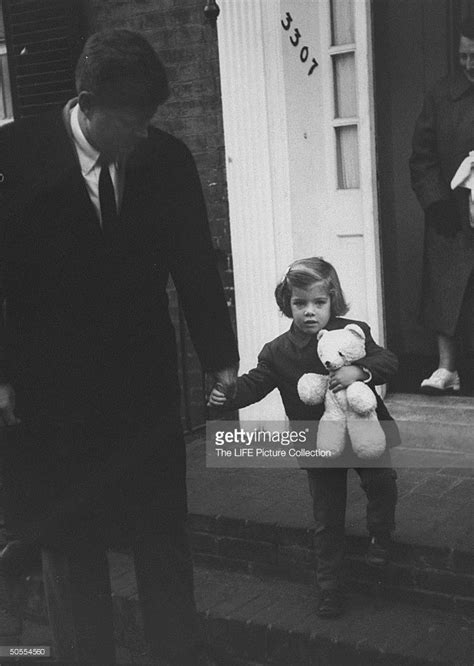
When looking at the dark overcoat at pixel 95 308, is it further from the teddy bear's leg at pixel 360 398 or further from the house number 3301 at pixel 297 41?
the house number 3301 at pixel 297 41

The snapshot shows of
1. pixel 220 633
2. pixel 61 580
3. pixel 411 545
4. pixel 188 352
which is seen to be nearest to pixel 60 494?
pixel 61 580

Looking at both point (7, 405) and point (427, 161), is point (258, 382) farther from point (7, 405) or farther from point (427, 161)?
point (427, 161)

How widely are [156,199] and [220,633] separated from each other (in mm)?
1616

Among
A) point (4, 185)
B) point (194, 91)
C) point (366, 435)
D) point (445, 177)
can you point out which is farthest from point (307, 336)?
point (194, 91)

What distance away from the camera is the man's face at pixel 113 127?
305cm

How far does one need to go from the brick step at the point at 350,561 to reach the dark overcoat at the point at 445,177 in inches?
65.4

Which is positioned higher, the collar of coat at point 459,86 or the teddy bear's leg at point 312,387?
the collar of coat at point 459,86

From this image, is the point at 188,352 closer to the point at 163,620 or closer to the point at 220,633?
the point at 220,633

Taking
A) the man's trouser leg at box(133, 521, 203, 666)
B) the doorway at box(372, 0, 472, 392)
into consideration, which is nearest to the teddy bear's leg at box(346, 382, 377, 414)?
the man's trouser leg at box(133, 521, 203, 666)

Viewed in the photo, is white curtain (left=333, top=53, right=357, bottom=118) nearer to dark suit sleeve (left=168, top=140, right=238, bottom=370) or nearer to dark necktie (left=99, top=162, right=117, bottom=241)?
dark suit sleeve (left=168, top=140, right=238, bottom=370)

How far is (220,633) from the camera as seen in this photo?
3.76 m

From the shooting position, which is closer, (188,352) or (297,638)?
(297,638)

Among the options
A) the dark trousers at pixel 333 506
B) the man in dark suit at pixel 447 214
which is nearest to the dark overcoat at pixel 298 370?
the dark trousers at pixel 333 506

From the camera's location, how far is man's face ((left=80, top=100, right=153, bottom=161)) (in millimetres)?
3053
